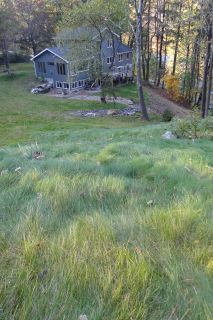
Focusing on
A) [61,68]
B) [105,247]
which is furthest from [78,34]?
[105,247]

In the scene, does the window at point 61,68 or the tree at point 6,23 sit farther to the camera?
the tree at point 6,23

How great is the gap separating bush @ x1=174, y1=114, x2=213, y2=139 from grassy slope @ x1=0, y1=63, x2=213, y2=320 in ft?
21.3

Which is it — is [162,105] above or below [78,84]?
below

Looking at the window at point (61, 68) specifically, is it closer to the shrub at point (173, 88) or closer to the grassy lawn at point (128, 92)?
the grassy lawn at point (128, 92)

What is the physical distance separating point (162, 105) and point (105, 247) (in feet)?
95.6

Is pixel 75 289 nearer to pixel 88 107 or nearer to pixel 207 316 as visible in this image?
pixel 207 316

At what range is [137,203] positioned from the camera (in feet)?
8.94

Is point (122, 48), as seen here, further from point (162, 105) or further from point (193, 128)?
point (193, 128)

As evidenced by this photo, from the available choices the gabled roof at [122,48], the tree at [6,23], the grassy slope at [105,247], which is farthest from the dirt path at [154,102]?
the grassy slope at [105,247]

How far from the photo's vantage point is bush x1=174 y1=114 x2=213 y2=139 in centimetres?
967

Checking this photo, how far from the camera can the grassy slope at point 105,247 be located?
1486mm

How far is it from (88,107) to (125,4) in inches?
334

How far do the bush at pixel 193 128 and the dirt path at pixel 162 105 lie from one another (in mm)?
16737

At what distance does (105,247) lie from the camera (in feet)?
6.25
